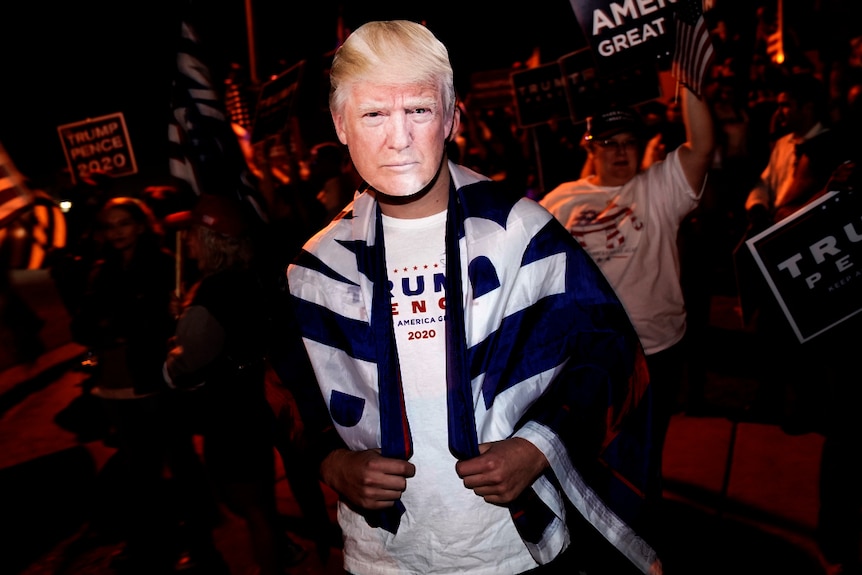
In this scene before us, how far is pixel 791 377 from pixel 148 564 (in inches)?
171

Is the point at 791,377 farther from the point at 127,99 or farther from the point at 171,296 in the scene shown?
the point at 127,99

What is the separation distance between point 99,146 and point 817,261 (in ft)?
27.0

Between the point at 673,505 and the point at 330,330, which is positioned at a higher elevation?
the point at 330,330

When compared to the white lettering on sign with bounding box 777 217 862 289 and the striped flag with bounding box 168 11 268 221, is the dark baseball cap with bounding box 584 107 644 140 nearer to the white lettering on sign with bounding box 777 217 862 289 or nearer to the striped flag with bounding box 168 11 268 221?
the white lettering on sign with bounding box 777 217 862 289

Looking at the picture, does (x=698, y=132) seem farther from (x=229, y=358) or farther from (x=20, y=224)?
(x=20, y=224)

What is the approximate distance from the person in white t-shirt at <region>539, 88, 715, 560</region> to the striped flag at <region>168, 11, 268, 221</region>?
6.27 ft

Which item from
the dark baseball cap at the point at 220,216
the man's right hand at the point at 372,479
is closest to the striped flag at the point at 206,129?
the dark baseball cap at the point at 220,216

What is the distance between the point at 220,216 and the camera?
300cm

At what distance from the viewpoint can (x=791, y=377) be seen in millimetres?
4129

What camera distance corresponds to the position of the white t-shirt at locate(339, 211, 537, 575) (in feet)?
4.98

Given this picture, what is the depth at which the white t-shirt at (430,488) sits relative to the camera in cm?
152

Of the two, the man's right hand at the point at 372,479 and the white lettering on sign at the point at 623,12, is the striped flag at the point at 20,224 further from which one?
the white lettering on sign at the point at 623,12

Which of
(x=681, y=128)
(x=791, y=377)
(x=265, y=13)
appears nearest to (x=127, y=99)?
(x=265, y=13)

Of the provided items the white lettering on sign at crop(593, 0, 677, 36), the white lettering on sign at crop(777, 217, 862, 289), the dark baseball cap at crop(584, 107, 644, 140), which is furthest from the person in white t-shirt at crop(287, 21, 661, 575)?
the white lettering on sign at crop(593, 0, 677, 36)
